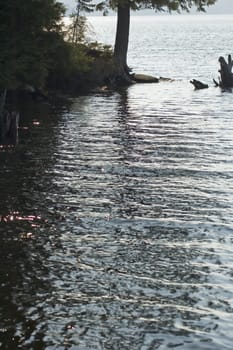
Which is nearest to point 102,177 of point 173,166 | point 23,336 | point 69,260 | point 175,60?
point 173,166

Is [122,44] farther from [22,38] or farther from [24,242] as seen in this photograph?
[24,242]

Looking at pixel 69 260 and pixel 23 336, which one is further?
pixel 69 260

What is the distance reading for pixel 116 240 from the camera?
46.0ft

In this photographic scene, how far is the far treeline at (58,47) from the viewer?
3150 cm

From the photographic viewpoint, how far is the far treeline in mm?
31500

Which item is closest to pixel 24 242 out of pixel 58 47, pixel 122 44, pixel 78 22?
pixel 58 47

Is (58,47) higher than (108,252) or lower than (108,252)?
higher

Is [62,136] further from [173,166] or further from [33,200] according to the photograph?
[33,200]

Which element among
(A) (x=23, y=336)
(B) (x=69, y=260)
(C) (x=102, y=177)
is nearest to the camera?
(A) (x=23, y=336)

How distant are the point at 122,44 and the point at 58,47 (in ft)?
53.5

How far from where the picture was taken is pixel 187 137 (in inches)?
1130

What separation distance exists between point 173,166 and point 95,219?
23.2 feet

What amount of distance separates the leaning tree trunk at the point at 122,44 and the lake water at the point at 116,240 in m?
27.4

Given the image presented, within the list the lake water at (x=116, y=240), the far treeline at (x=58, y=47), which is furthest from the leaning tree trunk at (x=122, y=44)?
the lake water at (x=116, y=240)
